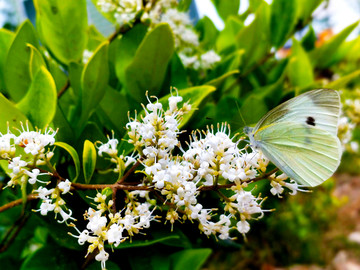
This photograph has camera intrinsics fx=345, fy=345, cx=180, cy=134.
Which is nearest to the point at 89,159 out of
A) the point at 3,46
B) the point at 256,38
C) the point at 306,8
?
the point at 3,46

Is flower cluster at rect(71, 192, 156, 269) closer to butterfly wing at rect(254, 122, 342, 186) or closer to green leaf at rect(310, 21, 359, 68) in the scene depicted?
butterfly wing at rect(254, 122, 342, 186)

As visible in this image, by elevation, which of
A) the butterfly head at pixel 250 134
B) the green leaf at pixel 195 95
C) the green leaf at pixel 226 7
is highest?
the green leaf at pixel 226 7

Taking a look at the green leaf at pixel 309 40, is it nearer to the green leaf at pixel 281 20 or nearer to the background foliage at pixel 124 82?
the background foliage at pixel 124 82

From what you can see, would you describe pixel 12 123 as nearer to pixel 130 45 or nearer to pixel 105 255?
pixel 105 255

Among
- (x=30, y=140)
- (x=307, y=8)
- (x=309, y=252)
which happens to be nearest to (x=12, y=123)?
(x=30, y=140)

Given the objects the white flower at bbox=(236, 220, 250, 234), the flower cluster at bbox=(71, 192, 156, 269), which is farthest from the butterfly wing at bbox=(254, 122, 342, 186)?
the flower cluster at bbox=(71, 192, 156, 269)

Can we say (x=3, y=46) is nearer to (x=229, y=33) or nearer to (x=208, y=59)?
(x=208, y=59)

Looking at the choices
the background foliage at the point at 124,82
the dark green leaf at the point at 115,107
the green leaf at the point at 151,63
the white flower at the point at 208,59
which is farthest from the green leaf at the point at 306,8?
the dark green leaf at the point at 115,107
